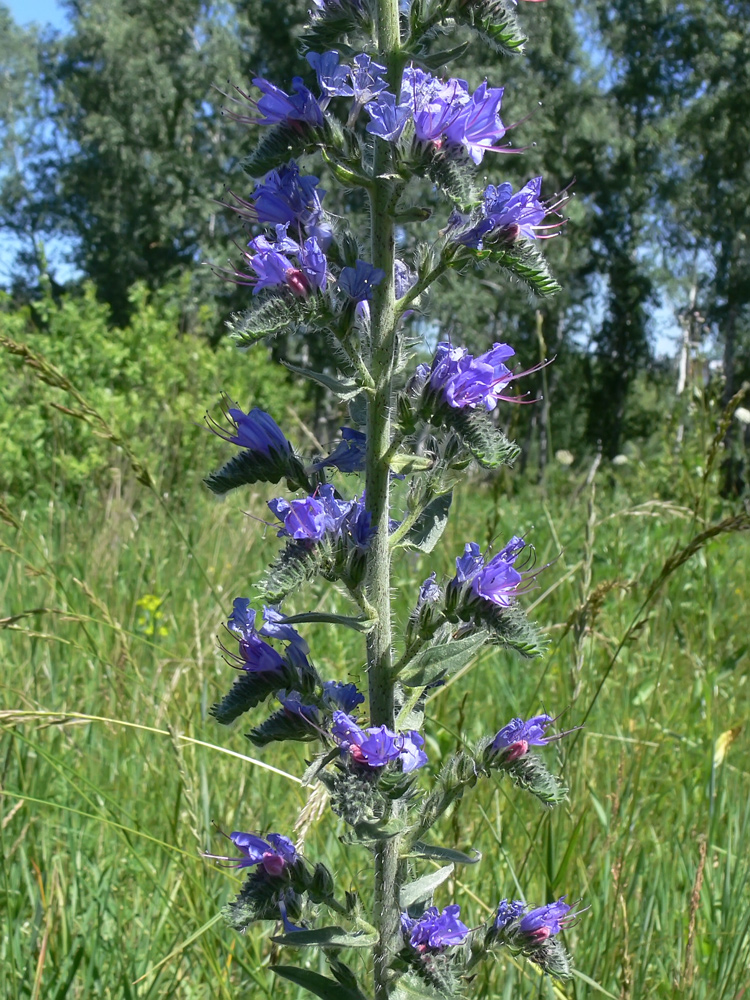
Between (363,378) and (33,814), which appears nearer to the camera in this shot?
(363,378)

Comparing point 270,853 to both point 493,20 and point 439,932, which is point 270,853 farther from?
point 493,20

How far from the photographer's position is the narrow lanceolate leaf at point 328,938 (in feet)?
4.58

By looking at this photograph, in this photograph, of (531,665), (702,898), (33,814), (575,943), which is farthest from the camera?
(531,665)

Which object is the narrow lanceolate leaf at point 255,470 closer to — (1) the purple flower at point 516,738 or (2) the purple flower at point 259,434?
(2) the purple flower at point 259,434

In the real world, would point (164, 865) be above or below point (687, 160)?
below

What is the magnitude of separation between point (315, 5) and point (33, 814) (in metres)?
1.91

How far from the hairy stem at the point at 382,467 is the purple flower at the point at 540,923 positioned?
0.69 feet

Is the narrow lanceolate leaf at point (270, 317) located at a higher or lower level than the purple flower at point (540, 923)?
higher

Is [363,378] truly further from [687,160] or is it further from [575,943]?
[687,160]

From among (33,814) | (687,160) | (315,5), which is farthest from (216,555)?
(687,160)

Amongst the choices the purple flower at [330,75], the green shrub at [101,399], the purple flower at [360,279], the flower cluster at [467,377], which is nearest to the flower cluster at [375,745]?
the flower cluster at [467,377]

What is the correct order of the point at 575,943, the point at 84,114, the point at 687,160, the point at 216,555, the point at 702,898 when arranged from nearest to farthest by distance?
the point at 575,943, the point at 702,898, the point at 216,555, the point at 687,160, the point at 84,114

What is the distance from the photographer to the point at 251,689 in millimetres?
1552

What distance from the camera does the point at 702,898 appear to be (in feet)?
6.77
